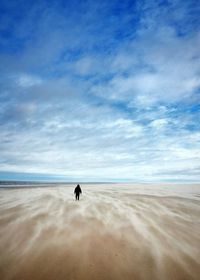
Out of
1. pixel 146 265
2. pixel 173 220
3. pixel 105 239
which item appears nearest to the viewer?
pixel 146 265

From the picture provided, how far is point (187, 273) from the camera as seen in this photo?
17.4 ft

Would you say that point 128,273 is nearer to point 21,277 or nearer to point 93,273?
point 93,273

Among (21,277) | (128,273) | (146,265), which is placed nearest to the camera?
(21,277)

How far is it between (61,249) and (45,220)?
415cm

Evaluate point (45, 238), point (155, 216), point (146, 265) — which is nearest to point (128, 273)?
point (146, 265)

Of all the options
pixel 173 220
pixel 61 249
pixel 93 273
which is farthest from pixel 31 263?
pixel 173 220

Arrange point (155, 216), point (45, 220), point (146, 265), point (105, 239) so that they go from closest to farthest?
point (146, 265) < point (105, 239) < point (45, 220) < point (155, 216)

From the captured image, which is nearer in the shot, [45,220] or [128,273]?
[128,273]

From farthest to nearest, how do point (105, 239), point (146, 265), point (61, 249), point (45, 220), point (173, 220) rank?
point (173, 220), point (45, 220), point (105, 239), point (61, 249), point (146, 265)

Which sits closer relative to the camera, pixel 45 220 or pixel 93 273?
pixel 93 273

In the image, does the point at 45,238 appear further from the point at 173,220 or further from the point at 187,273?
the point at 173,220

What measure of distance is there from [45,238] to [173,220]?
7.54m

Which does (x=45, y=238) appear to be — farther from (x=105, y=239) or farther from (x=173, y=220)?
(x=173, y=220)

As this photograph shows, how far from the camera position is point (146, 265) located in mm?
5680
